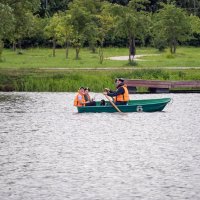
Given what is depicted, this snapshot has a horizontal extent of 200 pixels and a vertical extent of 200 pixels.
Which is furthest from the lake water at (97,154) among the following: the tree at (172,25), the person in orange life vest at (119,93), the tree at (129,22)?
the tree at (172,25)

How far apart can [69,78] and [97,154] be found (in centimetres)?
2715

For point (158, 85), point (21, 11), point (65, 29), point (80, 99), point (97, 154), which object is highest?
point (21, 11)

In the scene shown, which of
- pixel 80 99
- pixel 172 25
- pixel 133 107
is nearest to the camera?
pixel 80 99

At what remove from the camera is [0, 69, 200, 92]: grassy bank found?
55219 mm

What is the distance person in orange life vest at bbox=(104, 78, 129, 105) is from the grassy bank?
433 inches

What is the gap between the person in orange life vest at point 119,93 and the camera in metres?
42.7

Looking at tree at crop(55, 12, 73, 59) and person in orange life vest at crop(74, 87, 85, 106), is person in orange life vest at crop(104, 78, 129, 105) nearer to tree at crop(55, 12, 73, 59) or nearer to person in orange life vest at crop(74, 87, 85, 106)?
person in orange life vest at crop(74, 87, 85, 106)

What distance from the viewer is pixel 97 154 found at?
96.9 ft

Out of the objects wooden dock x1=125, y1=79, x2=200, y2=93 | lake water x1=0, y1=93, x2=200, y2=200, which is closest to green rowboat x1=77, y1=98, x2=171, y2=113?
lake water x1=0, y1=93, x2=200, y2=200

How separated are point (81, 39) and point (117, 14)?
7.32 meters

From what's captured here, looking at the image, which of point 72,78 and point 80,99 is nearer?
point 80,99

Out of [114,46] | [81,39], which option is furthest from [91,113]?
[114,46]

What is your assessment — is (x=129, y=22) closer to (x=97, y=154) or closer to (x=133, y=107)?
(x=133, y=107)

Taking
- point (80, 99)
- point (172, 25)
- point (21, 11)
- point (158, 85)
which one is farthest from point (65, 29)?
point (80, 99)
